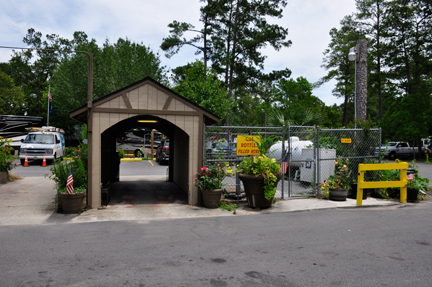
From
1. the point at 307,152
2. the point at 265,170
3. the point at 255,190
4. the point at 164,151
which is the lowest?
the point at 255,190

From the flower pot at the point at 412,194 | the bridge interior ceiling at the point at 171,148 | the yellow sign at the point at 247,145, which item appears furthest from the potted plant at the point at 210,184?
the flower pot at the point at 412,194

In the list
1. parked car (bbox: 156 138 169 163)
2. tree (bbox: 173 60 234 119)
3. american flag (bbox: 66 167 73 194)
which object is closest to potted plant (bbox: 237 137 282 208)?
american flag (bbox: 66 167 73 194)

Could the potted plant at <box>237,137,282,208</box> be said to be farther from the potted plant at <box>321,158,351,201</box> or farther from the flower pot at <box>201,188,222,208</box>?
the potted plant at <box>321,158,351,201</box>

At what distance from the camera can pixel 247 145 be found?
9.77 m

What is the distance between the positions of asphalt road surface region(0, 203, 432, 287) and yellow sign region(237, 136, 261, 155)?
233 centimetres

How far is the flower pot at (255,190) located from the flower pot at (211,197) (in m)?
0.76

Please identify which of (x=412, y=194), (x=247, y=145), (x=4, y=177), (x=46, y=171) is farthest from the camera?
(x=46, y=171)

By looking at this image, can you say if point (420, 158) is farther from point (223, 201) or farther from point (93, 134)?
point (93, 134)

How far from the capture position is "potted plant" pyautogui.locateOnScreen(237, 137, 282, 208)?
28.7ft

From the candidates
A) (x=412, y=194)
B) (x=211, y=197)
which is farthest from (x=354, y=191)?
(x=211, y=197)

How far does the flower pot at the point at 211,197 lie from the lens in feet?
29.4

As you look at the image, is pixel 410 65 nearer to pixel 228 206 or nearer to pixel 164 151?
pixel 164 151

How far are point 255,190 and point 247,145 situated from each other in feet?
4.82

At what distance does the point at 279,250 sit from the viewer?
552cm
